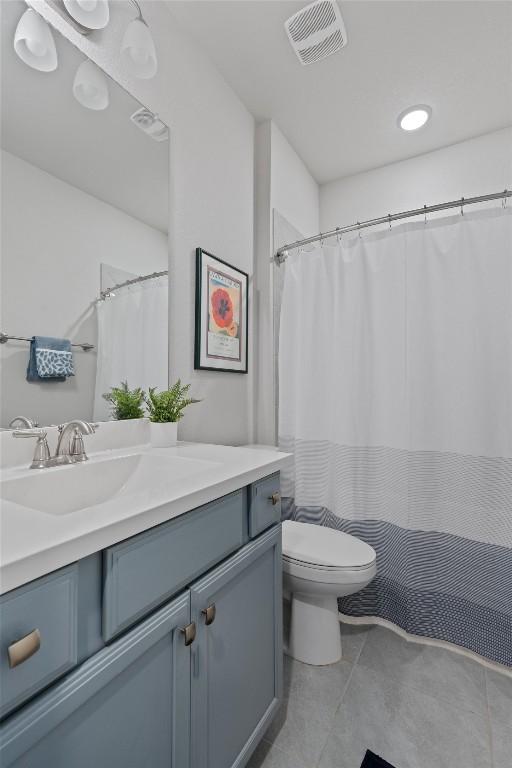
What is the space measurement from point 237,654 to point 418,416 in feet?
3.75

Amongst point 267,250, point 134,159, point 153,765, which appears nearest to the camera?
point 153,765

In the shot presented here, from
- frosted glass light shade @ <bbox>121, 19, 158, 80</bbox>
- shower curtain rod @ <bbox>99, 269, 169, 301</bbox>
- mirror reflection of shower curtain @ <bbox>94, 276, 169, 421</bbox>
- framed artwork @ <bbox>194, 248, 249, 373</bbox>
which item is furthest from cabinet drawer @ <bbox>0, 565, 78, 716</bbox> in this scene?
frosted glass light shade @ <bbox>121, 19, 158, 80</bbox>

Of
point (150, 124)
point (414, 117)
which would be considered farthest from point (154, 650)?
point (414, 117)

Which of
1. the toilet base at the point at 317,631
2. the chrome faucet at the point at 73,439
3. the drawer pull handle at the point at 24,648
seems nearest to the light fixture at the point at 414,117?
the chrome faucet at the point at 73,439

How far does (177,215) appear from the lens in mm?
1463

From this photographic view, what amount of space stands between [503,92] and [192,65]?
1567mm

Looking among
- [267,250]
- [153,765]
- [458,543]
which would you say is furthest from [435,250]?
[153,765]

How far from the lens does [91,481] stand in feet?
3.11

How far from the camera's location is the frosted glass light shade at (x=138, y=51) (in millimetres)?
1203

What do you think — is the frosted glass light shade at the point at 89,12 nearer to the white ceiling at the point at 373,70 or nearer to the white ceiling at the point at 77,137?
the white ceiling at the point at 77,137

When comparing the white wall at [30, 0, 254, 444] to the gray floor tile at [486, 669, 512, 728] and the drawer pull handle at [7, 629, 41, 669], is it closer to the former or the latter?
the drawer pull handle at [7, 629, 41, 669]

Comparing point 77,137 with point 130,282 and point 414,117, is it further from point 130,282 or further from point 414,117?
point 414,117

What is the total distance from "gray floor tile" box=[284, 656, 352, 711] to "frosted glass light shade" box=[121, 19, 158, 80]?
2.33 meters

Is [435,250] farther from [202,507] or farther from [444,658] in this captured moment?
[444,658]
